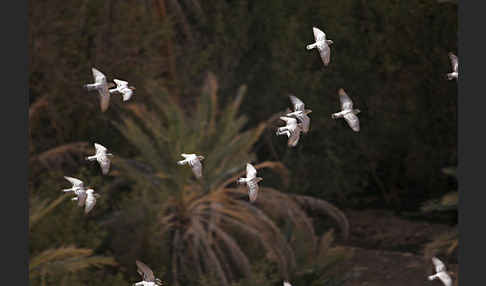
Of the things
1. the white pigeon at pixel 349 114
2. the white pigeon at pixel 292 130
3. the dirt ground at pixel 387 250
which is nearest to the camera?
the white pigeon at pixel 292 130

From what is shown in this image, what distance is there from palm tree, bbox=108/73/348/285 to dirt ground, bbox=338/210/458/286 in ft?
1.35

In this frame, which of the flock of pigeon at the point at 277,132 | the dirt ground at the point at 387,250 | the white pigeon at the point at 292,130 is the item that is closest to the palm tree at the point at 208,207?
the dirt ground at the point at 387,250

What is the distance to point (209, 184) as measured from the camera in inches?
111

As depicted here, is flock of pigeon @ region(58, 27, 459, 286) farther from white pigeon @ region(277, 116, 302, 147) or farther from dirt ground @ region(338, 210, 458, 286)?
dirt ground @ region(338, 210, 458, 286)

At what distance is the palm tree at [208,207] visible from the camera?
2705 mm

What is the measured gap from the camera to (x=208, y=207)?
2801mm

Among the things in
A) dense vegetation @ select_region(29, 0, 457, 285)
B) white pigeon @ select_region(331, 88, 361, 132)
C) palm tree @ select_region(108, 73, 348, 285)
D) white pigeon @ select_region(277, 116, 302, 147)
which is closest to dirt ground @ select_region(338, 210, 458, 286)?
dense vegetation @ select_region(29, 0, 457, 285)

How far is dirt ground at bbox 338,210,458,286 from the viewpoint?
318 cm

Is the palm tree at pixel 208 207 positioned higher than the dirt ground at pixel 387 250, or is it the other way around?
the palm tree at pixel 208 207

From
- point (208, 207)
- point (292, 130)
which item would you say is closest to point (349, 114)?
point (292, 130)

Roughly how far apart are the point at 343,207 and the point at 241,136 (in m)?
1.24

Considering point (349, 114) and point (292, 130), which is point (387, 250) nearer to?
point (349, 114)

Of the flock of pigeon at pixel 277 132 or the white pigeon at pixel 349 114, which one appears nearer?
the flock of pigeon at pixel 277 132

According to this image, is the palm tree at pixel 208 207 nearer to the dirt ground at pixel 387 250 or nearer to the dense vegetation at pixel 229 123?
the dense vegetation at pixel 229 123
